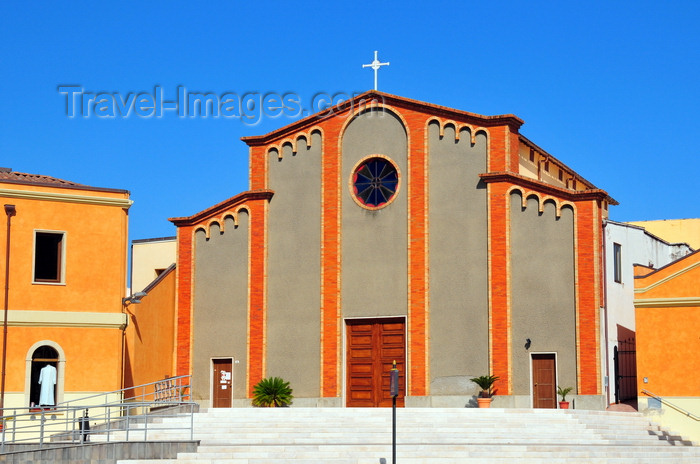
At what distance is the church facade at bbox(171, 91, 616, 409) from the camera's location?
33.2 meters

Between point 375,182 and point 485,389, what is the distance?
779 cm

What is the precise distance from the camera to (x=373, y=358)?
35562 millimetres

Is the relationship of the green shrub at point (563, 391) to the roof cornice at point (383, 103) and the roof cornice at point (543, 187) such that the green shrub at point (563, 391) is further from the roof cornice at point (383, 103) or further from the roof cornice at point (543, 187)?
the roof cornice at point (383, 103)

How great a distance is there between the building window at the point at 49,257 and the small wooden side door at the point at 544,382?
47.7ft

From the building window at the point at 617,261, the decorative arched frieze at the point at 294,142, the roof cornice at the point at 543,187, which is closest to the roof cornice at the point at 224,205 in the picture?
the decorative arched frieze at the point at 294,142

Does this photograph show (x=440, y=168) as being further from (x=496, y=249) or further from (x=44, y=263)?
(x=44, y=263)

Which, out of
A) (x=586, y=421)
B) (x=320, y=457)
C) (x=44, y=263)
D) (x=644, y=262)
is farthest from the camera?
(x=644, y=262)

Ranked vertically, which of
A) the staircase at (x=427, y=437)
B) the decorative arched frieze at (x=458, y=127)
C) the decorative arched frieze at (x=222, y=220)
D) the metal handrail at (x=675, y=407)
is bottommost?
the staircase at (x=427, y=437)

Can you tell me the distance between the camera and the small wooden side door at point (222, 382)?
36.5m

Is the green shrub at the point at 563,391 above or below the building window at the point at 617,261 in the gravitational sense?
below

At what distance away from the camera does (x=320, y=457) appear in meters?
26.1

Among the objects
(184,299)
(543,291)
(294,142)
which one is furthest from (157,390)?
(543,291)

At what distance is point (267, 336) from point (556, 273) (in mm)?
9774

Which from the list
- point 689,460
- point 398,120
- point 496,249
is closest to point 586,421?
point 689,460
